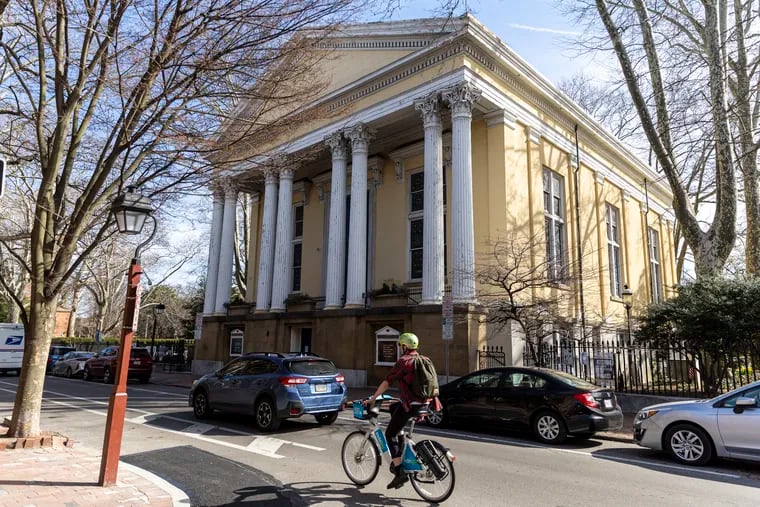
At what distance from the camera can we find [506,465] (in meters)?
7.80

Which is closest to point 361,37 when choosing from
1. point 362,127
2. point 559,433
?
point 362,127

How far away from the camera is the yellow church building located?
19078 mm

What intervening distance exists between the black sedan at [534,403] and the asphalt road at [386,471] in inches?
13.3

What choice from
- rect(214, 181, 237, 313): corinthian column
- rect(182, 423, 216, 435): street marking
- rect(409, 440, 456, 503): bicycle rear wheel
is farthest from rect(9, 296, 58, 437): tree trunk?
rect(214, 181, 237, 313): corinthian column

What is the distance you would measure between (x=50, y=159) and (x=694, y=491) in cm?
1060

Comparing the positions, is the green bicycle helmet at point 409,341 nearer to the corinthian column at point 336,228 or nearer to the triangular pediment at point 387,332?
the triangular pediment at point 387,332

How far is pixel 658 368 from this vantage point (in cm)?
1438

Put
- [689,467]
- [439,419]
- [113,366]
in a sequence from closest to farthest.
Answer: [689,467]
[439,419]
[113,366]

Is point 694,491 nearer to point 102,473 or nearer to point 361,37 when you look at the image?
point 102,473

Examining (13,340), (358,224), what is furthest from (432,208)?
(13,340)

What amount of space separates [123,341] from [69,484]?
67.9 inches

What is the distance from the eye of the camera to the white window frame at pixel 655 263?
113 feet

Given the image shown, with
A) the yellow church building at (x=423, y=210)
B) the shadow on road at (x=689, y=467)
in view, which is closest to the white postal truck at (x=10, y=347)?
the yellow church building at (x=423, y=210)

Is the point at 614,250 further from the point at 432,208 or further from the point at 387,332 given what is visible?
the point at 387,332
